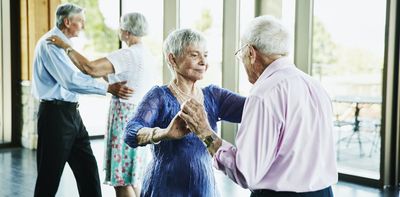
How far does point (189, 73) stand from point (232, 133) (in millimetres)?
3983

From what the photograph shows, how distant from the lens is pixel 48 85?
3.55m

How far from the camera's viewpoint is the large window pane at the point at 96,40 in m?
7.94

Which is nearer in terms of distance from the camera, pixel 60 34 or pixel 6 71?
pixel 60 34

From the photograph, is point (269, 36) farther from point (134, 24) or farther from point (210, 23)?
point (210, 23)

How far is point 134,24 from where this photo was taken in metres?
3.38

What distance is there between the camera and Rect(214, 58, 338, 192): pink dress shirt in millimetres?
1640

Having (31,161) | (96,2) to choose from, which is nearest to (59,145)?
(31,161)

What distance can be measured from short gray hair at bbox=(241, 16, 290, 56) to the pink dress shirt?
43 millimetres

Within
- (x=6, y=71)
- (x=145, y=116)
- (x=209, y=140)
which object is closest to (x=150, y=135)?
(x=145, y=116)

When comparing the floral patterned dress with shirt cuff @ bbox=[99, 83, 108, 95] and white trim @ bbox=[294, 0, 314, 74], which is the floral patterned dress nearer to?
shirt cuff @ bbox=[99, 83, 108, 95]

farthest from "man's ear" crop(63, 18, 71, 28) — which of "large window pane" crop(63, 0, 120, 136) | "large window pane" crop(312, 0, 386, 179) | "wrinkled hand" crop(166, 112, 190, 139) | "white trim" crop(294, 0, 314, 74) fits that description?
"large window pane" crop(63, 0, 120, 136)

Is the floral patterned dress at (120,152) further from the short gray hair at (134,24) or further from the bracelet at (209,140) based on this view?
the bracelet at (209,140)

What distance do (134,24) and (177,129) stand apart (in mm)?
1585

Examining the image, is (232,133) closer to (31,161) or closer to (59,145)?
(31,161)
